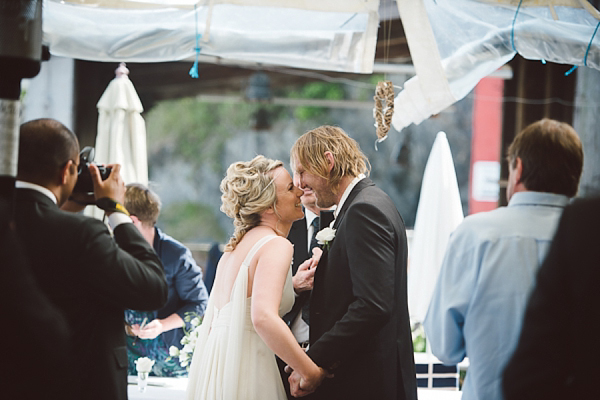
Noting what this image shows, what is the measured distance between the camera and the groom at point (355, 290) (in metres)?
2.33

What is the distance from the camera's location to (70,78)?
682 cm

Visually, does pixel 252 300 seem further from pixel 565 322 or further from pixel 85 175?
pixel 565 322

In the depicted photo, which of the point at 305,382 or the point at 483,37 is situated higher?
the point at 483,37

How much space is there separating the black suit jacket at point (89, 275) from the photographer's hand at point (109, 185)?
116mm

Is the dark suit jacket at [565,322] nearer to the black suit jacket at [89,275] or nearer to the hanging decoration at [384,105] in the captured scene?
the black suit jacket at [89,275]

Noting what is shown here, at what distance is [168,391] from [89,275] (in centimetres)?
155

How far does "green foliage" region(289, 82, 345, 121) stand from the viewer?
10945 mm

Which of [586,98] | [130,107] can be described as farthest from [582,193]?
[586,98]

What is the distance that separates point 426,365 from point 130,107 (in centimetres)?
246

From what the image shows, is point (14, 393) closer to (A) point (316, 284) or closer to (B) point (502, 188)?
(A) point (316, 284)

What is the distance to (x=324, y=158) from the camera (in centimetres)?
260

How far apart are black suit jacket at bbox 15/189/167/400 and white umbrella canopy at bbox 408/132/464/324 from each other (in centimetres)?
259

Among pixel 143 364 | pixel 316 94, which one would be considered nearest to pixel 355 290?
pixel 143 364

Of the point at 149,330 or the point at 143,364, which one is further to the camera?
the point at 149,330
